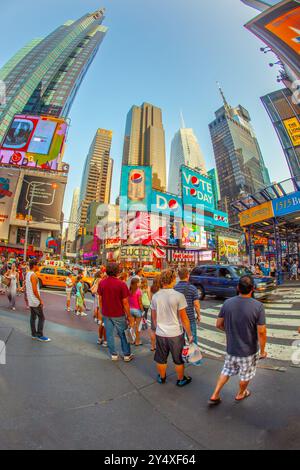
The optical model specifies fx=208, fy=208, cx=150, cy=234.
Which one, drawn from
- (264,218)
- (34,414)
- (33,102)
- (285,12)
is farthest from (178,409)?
(33,102)

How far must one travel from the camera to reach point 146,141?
531 ft

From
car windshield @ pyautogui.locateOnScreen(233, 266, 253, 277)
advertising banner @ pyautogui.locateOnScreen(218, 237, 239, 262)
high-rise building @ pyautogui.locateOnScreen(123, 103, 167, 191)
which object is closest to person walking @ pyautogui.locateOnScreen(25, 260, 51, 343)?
car windshield @ pyautogui.locateOnScreen(233, 266, 253, 277)

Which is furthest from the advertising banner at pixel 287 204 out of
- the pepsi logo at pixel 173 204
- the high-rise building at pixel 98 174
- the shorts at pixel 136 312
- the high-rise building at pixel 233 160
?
the high-rise building at pixel 98 174

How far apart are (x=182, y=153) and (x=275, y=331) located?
180 meters

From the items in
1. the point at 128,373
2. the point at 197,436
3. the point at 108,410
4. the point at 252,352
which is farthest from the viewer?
the point at 128,373

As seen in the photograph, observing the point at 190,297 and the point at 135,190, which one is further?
the point at 135,190

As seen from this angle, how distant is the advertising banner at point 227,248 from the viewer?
5356 cm

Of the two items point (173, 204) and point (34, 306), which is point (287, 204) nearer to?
point (34, 306)

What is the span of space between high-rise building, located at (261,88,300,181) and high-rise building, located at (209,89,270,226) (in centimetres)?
9256

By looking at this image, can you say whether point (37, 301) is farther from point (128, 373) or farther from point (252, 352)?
point (252, 352)

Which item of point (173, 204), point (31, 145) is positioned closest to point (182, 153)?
point (173, 204)

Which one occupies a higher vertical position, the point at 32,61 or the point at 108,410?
the point at 32,61

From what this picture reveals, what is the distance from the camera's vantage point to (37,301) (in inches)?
207

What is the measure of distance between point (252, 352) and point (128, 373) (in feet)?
7.20
